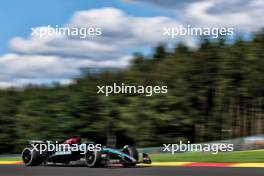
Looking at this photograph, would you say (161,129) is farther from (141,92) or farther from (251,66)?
(251,66)

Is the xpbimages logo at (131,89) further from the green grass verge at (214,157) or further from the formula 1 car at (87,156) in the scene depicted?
the formula 1 car at (87,156)

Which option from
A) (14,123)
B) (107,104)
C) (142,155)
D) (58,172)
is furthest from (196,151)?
(14,123)

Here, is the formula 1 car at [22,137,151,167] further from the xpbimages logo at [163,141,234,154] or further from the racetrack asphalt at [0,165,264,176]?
the xpbimages logo at [163,141,234,154]

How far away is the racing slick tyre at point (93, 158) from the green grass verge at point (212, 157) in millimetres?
2230

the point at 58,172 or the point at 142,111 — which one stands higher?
the point at 142,111

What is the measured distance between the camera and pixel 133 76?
19172 mm

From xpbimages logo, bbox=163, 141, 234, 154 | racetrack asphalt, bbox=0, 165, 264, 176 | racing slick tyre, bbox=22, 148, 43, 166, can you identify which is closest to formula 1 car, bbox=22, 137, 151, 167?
racing slick tyre, bbox=22, 148, 43, 166

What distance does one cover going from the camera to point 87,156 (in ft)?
40.8

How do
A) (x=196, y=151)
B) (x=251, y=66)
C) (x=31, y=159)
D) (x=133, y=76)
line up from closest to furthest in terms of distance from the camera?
(x=31, y=159) → (x=196, y=151) → (x=133, y=76) → (x=251, y=66)

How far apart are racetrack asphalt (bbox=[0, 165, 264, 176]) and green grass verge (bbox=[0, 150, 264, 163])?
6.24 feet

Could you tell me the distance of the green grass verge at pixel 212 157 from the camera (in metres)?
14.2

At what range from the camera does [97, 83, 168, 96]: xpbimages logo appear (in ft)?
59.6

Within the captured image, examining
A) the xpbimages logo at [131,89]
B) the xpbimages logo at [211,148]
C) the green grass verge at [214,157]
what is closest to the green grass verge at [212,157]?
the green grass verge at [214,157]

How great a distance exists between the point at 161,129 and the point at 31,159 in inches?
323
